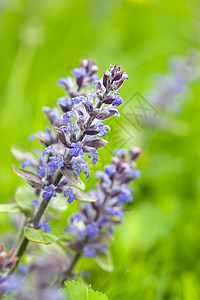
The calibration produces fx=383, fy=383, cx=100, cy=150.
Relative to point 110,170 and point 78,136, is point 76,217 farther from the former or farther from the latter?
point 78,136

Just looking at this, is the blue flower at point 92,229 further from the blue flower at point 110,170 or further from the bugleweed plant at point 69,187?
the blue flower at point 110,170

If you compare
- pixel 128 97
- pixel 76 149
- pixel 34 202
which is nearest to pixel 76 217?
pixel 34 202

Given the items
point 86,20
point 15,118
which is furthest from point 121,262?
point 86,20

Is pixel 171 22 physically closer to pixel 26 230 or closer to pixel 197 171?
pixel 197 171

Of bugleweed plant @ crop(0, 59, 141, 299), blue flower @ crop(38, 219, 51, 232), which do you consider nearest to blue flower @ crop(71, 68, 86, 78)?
bugleweed plant @ crop(0, 59, 141, 299)

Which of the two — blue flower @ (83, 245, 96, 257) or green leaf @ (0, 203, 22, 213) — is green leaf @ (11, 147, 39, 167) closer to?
green leaf @ (0, 203, 22, 213)

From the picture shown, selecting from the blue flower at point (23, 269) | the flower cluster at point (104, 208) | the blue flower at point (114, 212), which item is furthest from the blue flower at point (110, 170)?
the blue flower at point (23, 269)
